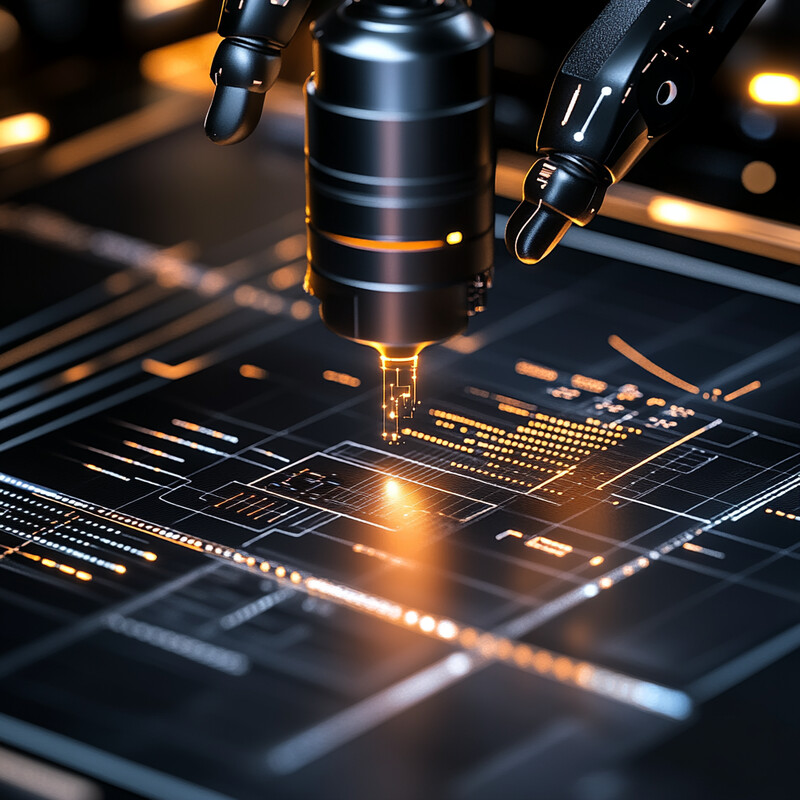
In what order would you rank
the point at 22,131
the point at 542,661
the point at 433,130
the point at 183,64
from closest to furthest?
the point at 433,130, the point at 542,661, the point at 22,131, the point at 183,64

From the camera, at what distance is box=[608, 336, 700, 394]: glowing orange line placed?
183 cm

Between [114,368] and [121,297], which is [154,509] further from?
[121,297]

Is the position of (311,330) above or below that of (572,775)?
above

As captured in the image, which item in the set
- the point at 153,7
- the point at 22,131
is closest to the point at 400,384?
the point at 22,131

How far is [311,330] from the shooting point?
1961mm

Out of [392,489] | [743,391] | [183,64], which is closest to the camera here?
[392,489]

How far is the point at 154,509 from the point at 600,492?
1.27 ft

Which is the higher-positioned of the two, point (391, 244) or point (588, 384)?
point (588, 384)

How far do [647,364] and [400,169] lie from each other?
2.11 ft

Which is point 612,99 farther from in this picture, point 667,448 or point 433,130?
point 667,448

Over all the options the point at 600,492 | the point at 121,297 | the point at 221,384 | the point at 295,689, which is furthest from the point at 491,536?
the point at 121,297

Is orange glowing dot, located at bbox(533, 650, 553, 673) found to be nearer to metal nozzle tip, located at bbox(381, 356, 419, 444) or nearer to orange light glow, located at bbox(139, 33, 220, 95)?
metal nozzle tip, located at bbox(381, 356, 419, 444)

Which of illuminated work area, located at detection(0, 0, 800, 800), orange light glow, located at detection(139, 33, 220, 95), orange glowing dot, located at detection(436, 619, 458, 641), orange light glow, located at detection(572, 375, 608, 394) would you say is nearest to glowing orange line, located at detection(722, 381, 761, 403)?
illuminated work area, located at detection(0, 0, 800, 800)

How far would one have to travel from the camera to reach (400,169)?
1.30 m
